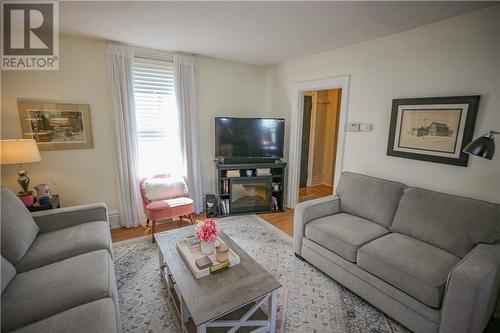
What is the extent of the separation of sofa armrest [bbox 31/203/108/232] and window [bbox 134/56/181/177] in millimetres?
1095

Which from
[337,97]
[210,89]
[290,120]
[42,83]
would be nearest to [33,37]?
[42,83]

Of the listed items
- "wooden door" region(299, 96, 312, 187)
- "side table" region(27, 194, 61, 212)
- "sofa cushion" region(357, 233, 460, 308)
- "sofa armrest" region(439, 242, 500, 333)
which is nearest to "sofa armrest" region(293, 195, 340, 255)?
"sofa cushion" region(357, 233, 460, 308)

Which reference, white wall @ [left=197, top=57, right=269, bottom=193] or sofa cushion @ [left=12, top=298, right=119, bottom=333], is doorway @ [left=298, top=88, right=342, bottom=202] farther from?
sofa cushion @ [left=12, top=298, right=119, bottom=333]

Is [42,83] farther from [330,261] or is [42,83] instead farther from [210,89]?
[330,261]

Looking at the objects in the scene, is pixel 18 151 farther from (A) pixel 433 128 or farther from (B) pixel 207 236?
(A) pixel 433 128

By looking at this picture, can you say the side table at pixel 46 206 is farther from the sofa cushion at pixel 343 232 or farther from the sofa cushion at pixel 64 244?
the sofa cushion at pixel 343 232

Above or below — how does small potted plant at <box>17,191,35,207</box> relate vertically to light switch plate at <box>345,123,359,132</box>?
below

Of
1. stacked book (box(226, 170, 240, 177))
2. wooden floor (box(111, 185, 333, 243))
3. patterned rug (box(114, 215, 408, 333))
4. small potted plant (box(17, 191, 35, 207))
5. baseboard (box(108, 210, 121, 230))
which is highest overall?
stacked book (box(226, 170, 240, 177))

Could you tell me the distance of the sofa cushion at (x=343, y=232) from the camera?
6.81 ft

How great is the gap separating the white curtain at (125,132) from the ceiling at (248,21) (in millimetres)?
270

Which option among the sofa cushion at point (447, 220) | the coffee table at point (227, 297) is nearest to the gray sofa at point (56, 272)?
the coffee table at point (227, 297)

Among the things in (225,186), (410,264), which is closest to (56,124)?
(225,186)

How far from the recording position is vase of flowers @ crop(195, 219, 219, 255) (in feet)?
5.99

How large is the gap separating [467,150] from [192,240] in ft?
7.55
